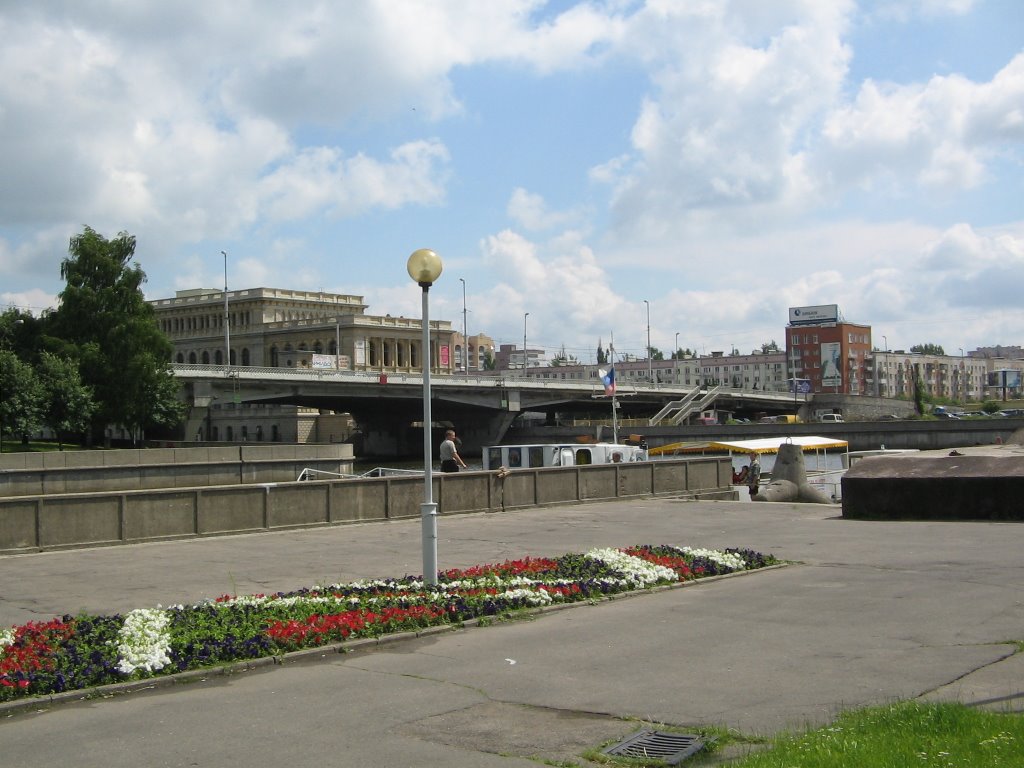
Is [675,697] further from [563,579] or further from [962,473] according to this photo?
[962,473]

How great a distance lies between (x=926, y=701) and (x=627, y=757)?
261 centimetres

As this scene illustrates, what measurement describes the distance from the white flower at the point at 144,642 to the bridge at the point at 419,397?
65400 millimetres

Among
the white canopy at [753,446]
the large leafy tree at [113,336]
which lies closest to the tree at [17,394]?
the large leafy tree at [113,336]

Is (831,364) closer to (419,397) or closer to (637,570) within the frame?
(419,397)

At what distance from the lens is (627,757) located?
24.1 ft

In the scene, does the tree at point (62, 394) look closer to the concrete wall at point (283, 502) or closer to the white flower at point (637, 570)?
the concrete wall at point (283, 502)

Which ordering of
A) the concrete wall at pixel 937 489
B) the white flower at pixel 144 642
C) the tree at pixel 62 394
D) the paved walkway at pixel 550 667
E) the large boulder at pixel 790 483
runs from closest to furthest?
the paved walkway at pixel 550 667 → the white flower at pixel 144 642 → the concrete wall at pixel 937 489 → the large boulder at pixel 790 483 → the tree at pixel 62 394

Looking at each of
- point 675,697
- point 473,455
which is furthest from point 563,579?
point 473,455

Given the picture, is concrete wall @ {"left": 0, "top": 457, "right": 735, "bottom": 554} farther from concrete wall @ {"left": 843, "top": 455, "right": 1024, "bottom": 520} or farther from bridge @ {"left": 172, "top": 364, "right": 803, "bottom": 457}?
bridge @ {"left": 172, "top": 364, "right": 803, "bottom": 457}

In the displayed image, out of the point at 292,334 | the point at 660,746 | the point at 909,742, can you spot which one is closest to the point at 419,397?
the point at 292,334

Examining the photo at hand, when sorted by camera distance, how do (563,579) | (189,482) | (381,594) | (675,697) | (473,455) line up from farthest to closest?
(473,455) → (189,482) → (563,579) → (381,594) → (675,697)

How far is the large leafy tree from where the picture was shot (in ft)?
241

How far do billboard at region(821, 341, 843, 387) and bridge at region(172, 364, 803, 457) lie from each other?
30838mm

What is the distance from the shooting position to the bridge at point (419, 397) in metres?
83.5
